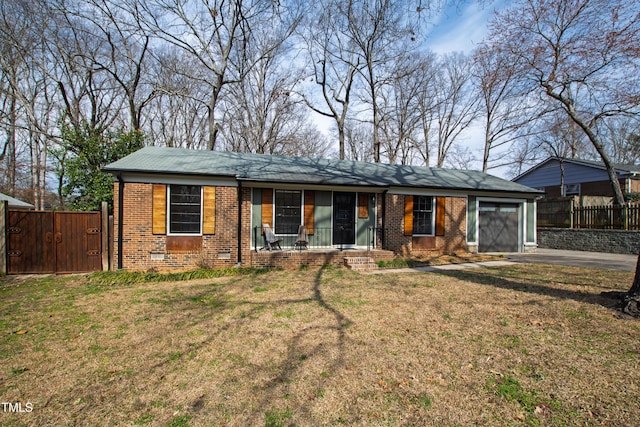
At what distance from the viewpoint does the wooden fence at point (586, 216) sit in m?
13.1

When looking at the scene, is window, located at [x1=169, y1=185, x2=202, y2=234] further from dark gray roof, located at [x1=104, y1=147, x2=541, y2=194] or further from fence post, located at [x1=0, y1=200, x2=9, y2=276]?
fence post, located at [x1=0, y1=200, x2=9, y2=276]

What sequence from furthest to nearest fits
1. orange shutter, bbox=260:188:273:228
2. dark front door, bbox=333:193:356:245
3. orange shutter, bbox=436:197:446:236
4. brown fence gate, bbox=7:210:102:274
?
orange shutter, bbox=436:197:446:236
dark front door, bbox=333:193:356:245
orange shutter, bbox=260:188:273:228
brown fence gate, bbox=7:210:102:274

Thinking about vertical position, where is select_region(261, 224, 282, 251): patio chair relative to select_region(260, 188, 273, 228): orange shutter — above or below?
below

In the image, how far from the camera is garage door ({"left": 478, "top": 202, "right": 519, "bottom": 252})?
13203mm

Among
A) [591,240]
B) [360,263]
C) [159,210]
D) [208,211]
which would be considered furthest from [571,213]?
[159,210]

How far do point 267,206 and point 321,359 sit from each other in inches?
281

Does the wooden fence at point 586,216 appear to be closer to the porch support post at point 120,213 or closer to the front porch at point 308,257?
the front porch at point 308,257

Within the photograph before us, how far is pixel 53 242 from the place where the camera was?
28.8 ft

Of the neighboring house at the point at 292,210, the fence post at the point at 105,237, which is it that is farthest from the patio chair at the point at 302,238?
the fence post at the point at 105,237

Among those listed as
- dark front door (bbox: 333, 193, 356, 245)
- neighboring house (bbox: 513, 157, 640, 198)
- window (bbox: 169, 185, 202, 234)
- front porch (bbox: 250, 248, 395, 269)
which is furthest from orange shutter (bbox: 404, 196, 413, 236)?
neighboring house (bbox: 513, 157, 640, 198)

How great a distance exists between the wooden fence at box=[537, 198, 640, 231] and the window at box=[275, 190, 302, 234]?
14.2 meters

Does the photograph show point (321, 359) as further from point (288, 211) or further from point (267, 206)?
point (288, 211)

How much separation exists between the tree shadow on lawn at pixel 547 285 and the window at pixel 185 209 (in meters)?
7.43

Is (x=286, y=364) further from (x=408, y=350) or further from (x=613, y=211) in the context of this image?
(x=613, y=211)
